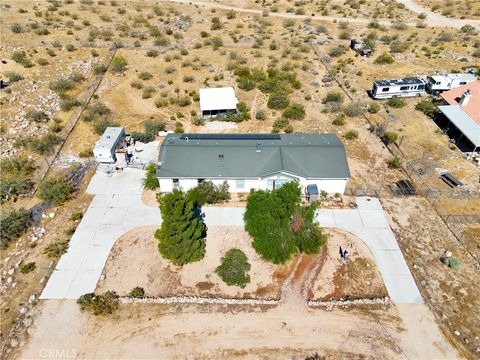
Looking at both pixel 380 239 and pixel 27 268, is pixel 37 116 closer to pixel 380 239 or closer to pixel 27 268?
pixel 27 268

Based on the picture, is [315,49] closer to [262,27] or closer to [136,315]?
[262,27]

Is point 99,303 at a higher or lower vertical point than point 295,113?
lower

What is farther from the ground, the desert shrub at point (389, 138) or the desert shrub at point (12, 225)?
the desert shrub at point (389, 138)

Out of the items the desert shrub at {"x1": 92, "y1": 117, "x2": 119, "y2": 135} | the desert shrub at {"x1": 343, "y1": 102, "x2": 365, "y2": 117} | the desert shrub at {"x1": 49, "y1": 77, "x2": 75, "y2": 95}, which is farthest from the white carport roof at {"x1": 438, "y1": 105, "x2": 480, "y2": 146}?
the desert shrub at {"x1": 49, "y1": 77, "x2": 75, "y2": 95}

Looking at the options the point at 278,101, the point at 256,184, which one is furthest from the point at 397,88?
the point at 256,184

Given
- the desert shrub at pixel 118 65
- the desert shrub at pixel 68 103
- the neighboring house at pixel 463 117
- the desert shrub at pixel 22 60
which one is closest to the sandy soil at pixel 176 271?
the desert shrub at pixel 68 103

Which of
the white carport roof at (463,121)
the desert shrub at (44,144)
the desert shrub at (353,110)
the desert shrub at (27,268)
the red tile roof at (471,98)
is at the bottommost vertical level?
the desert shrub at (27,268)

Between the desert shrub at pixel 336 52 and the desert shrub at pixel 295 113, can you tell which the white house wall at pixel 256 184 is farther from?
the desert shrub at pixel 336 52
